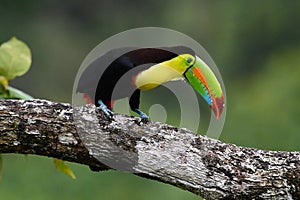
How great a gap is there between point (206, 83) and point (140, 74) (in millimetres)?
164

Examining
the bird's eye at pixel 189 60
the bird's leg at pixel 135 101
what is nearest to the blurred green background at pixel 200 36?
the bird's leg at pixel 135 101

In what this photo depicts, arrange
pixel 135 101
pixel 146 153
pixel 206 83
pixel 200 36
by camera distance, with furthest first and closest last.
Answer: pixel 200 36 → pixel 135 101 → pixel 206 83 → pixel 146 153

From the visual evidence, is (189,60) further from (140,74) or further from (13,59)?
(13,59)

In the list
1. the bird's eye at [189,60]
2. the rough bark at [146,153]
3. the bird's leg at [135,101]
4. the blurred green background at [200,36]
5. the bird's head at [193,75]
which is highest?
the blurred green background at [200,36]

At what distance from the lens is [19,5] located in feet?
23.6

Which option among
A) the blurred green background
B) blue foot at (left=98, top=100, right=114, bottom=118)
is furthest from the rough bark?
the blurred green background

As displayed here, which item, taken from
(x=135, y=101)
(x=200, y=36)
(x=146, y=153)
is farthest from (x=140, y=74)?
(x=200, y=36)

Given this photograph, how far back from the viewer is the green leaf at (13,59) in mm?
1953

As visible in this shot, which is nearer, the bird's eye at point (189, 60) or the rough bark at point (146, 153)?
the rough bark at point (146, 153)

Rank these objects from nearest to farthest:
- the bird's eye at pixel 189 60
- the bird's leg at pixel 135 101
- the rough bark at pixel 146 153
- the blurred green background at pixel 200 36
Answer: the rough bark at pixel 146 153, the bird's eye at pixel 189 60, the bird's leg at pixel 135 101, the blurred green background at pixel 200 36

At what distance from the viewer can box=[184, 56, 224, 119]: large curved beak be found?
71.2 inches

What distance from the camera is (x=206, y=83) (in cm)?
180

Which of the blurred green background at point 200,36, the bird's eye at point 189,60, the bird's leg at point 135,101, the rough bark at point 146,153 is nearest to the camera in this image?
the rough bark at point 146,153

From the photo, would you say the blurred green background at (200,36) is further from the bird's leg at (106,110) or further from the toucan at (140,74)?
the bird's leg at (106,110)
